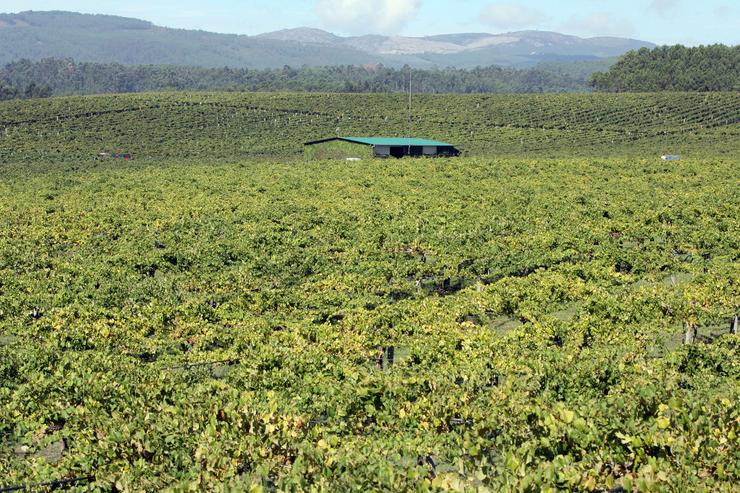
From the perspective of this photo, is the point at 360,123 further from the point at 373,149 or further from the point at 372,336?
the point at 372,336

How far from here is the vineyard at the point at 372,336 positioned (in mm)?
14500

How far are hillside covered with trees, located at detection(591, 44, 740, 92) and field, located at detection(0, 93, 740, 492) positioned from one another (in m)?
114

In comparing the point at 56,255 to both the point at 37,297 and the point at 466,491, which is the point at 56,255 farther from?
the point at 466,491

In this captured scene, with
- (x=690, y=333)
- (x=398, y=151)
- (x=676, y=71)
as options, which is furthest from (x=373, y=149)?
(x=676, y=71)

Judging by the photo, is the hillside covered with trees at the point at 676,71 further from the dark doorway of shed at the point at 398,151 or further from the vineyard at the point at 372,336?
the vineyard at the point at 372,336

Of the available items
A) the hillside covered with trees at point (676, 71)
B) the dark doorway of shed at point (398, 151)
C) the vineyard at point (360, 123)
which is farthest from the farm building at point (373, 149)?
the hillside covered with trees at point (676, 71)

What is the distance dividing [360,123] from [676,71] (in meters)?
80.0

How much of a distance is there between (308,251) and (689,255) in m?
16.4

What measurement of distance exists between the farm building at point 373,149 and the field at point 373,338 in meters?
29.0

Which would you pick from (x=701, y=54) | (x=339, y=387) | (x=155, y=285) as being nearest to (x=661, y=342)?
(x=339, y=387)

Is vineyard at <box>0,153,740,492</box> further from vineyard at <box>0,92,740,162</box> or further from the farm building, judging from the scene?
vineyard at <box>0,92,740,162</box>

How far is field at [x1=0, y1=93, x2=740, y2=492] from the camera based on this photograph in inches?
571

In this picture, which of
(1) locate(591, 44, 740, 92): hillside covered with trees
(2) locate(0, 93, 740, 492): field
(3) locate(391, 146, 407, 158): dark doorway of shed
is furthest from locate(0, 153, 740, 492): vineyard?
(1) locate(591, 44, 740, 92): hillside covered with trees

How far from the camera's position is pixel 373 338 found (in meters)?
23.0
